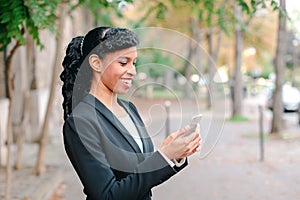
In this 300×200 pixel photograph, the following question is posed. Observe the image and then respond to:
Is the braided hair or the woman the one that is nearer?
the woman

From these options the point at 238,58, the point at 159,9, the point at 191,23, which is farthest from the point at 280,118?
the point at 191,23

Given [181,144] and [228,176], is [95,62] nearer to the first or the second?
[181,144]

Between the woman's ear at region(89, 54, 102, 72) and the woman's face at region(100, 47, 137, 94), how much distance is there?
0.02 meters

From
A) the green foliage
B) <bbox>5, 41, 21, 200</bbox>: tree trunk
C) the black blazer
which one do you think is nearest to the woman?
the black blazer

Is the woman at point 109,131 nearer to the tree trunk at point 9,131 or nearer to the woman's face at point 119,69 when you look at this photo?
the woman's face at point 119,69

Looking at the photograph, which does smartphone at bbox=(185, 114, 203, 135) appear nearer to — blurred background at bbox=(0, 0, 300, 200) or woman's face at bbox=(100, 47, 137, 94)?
blurred background at bbox=(0, 0, 300, 200)

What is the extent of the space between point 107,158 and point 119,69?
346 millimetres

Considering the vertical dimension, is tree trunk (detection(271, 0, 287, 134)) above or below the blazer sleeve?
below

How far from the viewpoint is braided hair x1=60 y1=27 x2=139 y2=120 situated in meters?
1.86

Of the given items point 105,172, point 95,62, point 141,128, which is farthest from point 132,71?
Answer: point 105,172

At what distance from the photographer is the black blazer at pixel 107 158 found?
67.8 inches

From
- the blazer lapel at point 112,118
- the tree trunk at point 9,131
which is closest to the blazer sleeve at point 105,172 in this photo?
the blazer lapel at point 112,118

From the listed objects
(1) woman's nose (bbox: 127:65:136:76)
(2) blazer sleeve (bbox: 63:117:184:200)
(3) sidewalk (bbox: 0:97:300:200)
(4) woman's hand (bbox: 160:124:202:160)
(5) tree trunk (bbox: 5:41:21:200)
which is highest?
(1) woman's nose (bbox: 127:65:136:76)

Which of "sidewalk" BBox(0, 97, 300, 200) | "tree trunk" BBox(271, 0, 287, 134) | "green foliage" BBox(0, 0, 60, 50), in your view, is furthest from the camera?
"tree trunk" BBox(271, 0, 287, 134)
